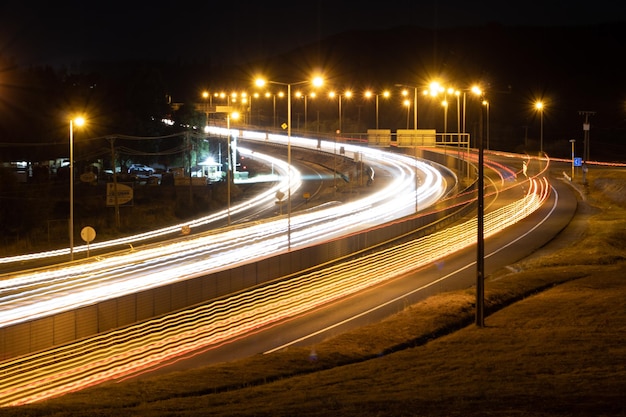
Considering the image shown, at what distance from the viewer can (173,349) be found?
20234mm

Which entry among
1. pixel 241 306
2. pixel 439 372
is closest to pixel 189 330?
pixel 241 306

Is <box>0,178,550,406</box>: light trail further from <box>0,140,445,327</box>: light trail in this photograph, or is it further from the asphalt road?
<box>0,140,445,327</box>: light trail

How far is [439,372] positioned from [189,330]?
8.19m

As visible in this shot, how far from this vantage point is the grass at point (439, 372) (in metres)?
12.3

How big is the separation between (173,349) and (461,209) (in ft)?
101

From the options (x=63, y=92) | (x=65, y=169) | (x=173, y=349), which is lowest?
(x=173, y=349)

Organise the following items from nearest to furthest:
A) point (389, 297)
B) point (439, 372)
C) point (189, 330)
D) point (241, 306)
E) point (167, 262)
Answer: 1. point (439, 372)
2. point (189, 330)
3. point (241, 306)
4. point (389, 297)
5. point (167, 262)

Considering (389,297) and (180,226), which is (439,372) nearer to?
(389,297)

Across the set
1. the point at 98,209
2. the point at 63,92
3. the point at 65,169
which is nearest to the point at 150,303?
the point at 98,209

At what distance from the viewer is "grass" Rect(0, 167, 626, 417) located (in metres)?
12.3

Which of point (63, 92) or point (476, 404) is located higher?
point (63, 92)

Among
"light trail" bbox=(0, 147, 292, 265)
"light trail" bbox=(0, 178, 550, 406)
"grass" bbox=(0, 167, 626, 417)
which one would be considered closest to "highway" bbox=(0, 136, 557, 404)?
"light trail" bbox=(0, 178, 550, 406)

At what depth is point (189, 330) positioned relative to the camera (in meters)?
21.5

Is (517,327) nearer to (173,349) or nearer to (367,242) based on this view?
(173,349)
